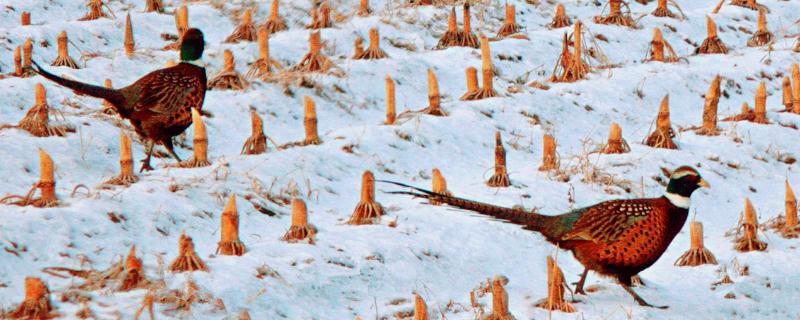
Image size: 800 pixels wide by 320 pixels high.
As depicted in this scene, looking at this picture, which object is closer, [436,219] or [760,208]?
[436,219]

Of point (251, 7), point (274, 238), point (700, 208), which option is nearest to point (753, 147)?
point (700, 208)

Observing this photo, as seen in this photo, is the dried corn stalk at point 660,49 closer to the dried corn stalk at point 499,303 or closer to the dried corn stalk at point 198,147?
the dried corn stalk at point 198,147

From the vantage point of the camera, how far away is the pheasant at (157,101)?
28.2 ft

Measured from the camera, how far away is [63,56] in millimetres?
11344

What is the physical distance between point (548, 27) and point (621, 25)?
102 cm

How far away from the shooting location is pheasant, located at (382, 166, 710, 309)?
6969mm

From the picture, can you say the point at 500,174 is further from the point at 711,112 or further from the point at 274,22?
the point at 274,22

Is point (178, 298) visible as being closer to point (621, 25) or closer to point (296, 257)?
point (296, 257)

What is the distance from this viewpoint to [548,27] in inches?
597

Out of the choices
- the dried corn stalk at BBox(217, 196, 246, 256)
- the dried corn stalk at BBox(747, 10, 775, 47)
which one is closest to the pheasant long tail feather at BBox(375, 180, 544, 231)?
the dried corn stalk at BBox(217, 196, 246, 256)

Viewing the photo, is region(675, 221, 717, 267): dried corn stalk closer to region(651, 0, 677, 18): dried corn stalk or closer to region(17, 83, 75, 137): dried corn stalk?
region(17, 83, 75, 137): dried corn stalk

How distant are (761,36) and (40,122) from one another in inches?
403

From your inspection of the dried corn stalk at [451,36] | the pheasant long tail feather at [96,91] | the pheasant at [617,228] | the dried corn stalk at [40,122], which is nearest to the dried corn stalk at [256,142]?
the pheasant long tail feather at [96,91]

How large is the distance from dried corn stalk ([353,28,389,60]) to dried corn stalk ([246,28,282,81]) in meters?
1.20
